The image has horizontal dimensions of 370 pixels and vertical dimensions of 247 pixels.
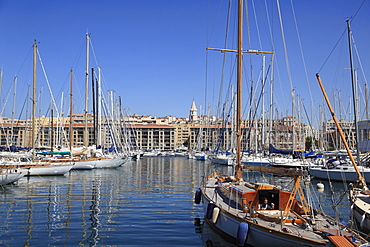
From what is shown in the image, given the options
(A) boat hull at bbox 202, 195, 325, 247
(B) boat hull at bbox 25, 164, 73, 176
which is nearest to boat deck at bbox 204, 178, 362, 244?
(A) boat hull at bbox 202, 195, 325, 247

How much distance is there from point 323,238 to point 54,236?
1133 centimetres

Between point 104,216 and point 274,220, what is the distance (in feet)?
35.5

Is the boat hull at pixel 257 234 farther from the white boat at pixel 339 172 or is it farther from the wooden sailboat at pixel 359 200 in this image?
the white boat at pixel 339 172

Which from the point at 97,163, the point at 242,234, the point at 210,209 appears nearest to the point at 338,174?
the point at 210,209

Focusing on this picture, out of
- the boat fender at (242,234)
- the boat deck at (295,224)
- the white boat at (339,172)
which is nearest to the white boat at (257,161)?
the white boat at (339,172)

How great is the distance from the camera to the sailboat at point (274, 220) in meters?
12.3

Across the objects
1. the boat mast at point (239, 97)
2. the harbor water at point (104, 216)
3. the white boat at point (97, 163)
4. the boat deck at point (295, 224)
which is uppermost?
the boat mast at point (239, 97)

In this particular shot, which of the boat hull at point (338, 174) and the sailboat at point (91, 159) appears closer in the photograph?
the boat hull at point (338, 174)

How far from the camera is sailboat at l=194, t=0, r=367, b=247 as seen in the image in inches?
485

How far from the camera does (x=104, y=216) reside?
70.6ft

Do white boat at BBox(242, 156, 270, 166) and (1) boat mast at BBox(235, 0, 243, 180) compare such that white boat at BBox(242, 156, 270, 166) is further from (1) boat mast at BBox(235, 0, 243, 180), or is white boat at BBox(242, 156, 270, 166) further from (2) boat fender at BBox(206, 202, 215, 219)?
(2) boat fender at BBox(206, 202, 215, 219)

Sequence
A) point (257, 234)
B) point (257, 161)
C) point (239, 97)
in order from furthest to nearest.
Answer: point (257, 161) → point (239, 97) → point (257, 234)

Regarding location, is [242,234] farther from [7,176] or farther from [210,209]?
[7,176]

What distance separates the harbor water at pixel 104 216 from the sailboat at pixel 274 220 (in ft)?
3.10
